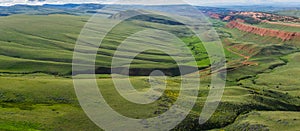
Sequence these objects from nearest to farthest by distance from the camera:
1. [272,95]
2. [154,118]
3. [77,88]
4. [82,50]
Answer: [154,118], [77,88], [272,95], [82,50]

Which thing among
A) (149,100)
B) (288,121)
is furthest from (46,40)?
(288,121)

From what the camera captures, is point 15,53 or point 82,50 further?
point 82,50

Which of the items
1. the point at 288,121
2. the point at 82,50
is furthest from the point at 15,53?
the point at 288,121

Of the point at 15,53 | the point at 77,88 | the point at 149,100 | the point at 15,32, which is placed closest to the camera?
the point at 149,100

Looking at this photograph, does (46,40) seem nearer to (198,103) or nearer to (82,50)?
(82,50)

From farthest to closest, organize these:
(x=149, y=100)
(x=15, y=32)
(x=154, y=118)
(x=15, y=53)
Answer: (x=15, y=32)
(x=15, y=53)
(x=149, y=100)
(x=154, y=118)

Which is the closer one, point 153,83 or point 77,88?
point 77,88

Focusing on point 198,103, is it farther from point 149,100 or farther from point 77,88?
point 77,88

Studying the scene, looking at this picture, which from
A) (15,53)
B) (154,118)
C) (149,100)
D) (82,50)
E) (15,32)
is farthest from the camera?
(15,32)
